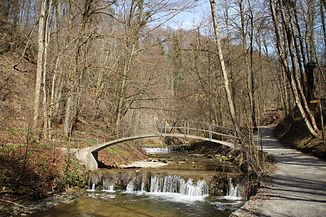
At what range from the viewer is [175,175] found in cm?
1441

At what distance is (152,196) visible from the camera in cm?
1345

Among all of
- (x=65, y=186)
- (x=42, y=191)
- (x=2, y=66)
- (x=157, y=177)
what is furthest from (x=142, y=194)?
(x=2, y=66)

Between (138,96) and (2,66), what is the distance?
8.90 m

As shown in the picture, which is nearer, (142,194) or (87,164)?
(142,194)

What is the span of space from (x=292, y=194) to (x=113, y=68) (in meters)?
Result: 15.0

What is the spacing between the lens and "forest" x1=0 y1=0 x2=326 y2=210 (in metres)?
14.8

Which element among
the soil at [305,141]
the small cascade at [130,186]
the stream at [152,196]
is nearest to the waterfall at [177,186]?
the stream at [152,196]

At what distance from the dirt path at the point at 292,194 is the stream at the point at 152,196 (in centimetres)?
218

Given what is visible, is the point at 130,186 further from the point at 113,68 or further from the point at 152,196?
the point at 113,68

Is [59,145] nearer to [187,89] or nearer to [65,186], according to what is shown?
[65,186]

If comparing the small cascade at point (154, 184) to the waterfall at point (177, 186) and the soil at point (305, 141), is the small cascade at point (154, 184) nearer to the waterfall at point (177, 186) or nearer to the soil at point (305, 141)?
the waterfall at point (177, 186)

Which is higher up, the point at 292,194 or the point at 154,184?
the point at 292,194

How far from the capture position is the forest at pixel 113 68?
48.4 ft

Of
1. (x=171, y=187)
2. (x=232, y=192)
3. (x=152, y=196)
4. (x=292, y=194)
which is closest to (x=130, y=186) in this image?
(x=152, y=196)
